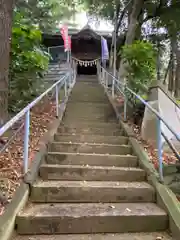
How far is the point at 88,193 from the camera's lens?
330 centimetres

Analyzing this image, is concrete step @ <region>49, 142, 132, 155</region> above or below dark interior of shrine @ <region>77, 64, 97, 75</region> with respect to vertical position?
below

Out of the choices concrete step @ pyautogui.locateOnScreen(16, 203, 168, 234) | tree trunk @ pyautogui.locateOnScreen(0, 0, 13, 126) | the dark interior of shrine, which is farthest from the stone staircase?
the dark interior of shrine

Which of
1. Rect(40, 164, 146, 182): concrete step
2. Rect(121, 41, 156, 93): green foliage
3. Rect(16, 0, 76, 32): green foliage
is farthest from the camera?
Rect(16, 0, 76, 32): green foliage

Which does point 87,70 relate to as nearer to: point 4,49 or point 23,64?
point 23,64

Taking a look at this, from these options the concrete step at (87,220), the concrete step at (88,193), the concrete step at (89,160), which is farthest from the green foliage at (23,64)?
the concrete step at (87,220)

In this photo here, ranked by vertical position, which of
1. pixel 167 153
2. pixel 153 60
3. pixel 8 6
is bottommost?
pixel 167 153

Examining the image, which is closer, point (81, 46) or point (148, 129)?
point (148, 129)

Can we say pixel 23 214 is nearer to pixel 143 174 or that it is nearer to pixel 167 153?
pixel 143 174

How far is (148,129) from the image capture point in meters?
5.34

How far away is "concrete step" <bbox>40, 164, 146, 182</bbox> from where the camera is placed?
3.73 metres

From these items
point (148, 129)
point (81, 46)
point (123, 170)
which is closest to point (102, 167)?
point (123, 170)

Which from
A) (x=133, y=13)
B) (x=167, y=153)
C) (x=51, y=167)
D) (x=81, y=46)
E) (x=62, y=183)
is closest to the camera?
(x=62, y=183)

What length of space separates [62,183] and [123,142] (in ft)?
6.58

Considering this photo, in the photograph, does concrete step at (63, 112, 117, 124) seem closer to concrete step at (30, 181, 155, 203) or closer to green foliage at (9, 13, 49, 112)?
green foliage at (9, 13, 49, 112)
